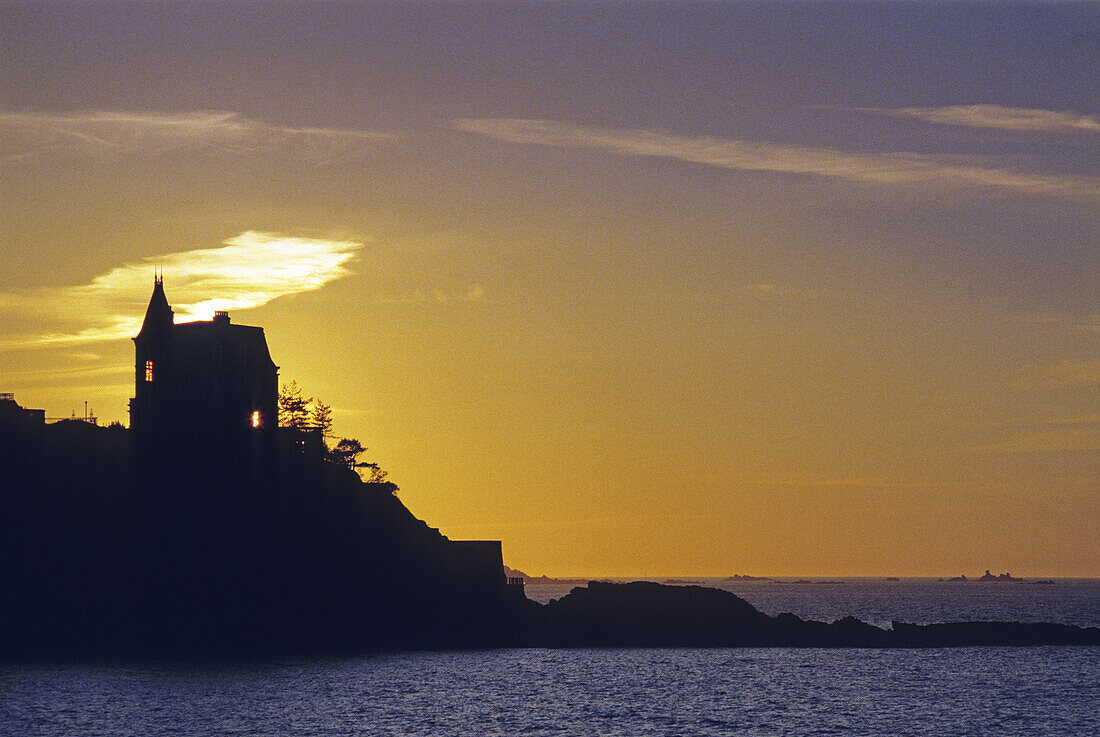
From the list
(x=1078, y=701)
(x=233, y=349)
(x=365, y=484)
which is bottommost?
(x=1078, y=701)

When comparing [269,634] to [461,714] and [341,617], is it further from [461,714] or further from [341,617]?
[461,714]

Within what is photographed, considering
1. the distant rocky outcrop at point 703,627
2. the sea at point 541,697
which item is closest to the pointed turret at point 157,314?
the sea at point 541,697

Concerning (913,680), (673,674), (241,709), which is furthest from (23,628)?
(913,680)

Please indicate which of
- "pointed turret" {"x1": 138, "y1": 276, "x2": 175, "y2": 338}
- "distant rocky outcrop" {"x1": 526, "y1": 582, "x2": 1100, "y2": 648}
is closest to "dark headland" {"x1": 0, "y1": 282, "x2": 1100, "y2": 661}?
"pointed turret" {"x1": 138, "y1": 276, "x2": 175, "y2": 338}

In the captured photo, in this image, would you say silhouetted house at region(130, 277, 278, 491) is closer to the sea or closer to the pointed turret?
the pointed turret

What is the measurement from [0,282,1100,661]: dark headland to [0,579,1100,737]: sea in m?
8.33

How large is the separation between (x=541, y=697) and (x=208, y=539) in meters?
43.7

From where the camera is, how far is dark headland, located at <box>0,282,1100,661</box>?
388 ft

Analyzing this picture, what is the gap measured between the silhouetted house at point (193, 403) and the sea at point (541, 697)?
21865mm

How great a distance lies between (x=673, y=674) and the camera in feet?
381

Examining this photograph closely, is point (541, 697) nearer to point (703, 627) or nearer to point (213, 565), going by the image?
point (213, 565)

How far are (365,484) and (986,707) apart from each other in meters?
63.4

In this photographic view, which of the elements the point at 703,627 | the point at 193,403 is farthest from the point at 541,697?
the point at 703,627

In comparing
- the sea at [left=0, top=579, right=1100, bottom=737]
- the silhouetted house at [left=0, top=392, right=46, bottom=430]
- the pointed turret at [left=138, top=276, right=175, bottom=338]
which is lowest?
the sea at [left=0, top=579, right=1100, bottom=737]
